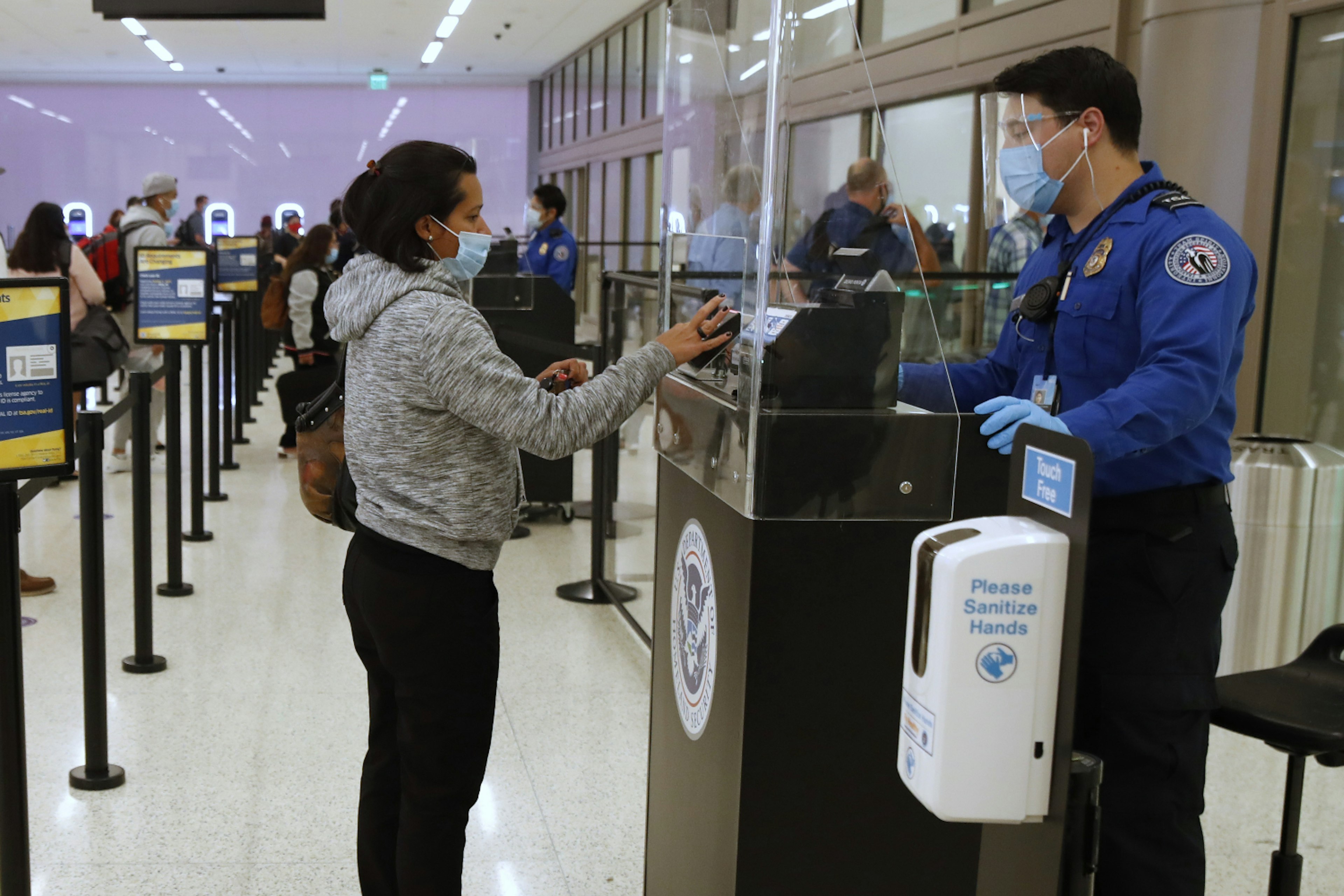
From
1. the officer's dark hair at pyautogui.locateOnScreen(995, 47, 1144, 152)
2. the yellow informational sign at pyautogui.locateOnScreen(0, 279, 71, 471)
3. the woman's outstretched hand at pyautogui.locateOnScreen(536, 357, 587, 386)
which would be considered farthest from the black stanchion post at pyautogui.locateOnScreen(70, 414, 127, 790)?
A: the officer's dark hair at pyautogui.locateOnScreen(995, 47, 1144, 152)

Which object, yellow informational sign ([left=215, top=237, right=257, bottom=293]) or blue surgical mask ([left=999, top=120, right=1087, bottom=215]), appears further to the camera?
yellow informational sign ([left=215, top=237, right=257, bottom=293])

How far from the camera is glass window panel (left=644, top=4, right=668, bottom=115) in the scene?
14031 mm

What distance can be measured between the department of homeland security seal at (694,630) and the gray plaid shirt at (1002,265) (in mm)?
2701

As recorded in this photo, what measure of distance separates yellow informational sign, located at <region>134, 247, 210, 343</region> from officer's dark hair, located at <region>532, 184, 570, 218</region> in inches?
106

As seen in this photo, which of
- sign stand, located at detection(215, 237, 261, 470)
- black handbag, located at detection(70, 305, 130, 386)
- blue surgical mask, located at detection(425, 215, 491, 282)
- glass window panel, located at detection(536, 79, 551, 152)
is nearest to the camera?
blue surgical mask, located at detection(425, 215, 491, 282)

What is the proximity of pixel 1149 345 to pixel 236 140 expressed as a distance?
23443 mm

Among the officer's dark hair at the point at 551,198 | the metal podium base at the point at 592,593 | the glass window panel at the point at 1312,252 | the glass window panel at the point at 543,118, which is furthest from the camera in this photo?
the glass window panel at the point at 543,118

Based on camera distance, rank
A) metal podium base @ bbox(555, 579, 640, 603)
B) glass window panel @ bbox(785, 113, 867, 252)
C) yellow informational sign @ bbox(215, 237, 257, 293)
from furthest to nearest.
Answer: yellow informational sign @ bbox(215, 237, 257, 293), metal podium base @ bbox(555, 579, 640, 603), glass window panel @ bbox(785, 113, 867, 252)

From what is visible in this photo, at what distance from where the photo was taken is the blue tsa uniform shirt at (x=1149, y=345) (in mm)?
1523

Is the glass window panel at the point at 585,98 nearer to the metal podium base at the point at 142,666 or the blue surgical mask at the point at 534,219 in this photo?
the blue surgical mask at the point at 534,219

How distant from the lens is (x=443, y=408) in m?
1.76

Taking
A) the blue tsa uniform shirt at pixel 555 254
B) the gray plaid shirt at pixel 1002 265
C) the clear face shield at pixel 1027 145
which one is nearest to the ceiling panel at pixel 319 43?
the blue tsa uniform shirt at pixel 555 254

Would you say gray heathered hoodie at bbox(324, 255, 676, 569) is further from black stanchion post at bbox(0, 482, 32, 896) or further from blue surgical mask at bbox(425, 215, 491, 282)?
black stanchion post at bbox(0, 482, 32, 896)

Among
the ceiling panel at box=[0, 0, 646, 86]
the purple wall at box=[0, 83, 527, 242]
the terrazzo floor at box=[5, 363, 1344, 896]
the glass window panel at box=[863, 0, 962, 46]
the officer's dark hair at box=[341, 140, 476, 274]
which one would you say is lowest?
the terrazzo floor at box=[5, 363, 1344, 896]
